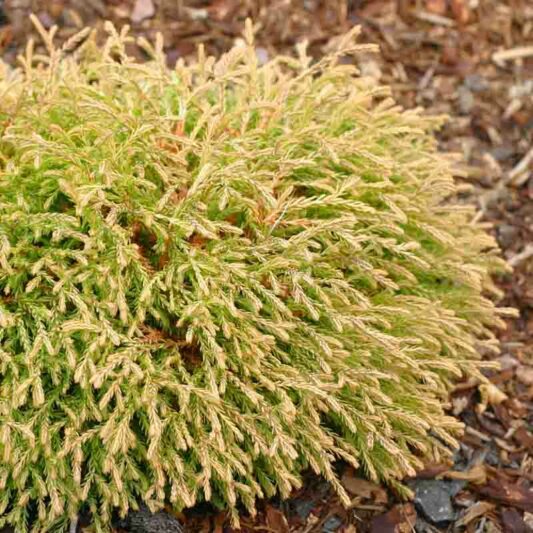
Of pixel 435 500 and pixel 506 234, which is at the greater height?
pixel 506 234

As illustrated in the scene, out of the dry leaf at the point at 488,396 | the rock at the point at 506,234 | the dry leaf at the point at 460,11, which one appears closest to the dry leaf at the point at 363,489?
the dry leaf at the point at 488,396

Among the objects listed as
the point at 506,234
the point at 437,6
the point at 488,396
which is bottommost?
the point at 488,396

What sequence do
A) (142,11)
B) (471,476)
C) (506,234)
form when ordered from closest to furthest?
(471,476), (506,234), (142,11)

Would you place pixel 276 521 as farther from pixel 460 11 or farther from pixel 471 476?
pixel 460 11

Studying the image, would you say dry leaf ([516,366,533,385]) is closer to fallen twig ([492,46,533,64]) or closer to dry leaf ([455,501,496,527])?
dry leaf ([455,501,496,527])

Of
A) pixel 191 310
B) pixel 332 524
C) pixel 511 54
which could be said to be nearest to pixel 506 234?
pixel 511 54

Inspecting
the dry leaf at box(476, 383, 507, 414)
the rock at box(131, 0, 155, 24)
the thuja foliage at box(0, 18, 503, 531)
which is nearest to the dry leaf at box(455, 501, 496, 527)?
the thuja foliage at box(0, 18, 503, 531)
